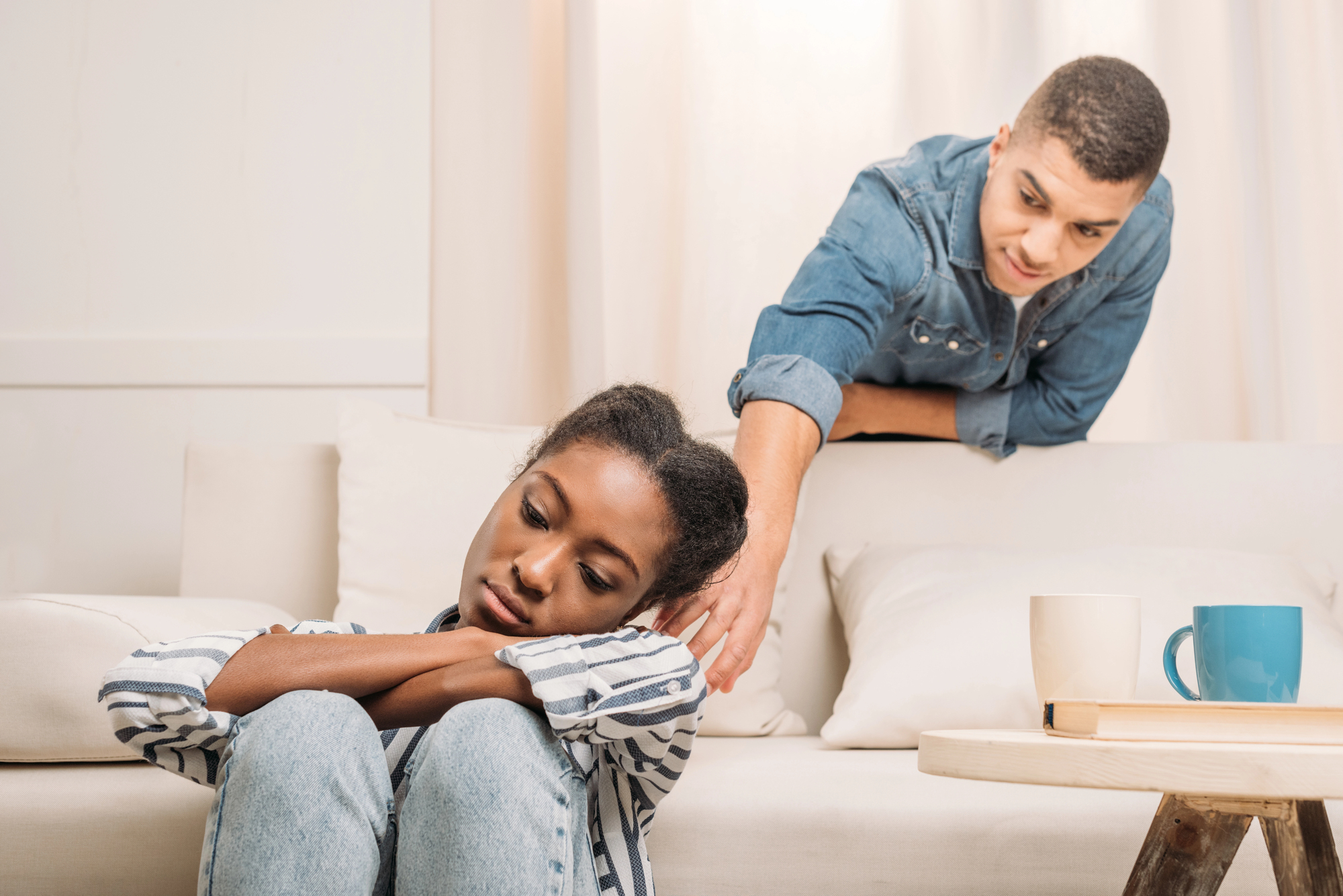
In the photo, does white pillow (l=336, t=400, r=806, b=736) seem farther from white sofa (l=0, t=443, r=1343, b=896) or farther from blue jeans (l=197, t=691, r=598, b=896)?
blue jeans (l=197, t=691, r=598, b=896)

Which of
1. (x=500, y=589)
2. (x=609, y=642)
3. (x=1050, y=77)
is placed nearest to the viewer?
(x=609, y=642)

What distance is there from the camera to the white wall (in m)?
1.98

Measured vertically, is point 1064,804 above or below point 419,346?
below

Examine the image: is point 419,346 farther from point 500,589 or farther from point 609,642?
point 609,642

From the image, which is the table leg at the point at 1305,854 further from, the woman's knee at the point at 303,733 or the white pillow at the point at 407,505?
the white pillow at the point at 407,505

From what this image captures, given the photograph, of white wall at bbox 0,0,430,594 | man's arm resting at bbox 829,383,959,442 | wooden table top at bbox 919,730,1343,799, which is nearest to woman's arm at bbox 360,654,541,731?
wooden table top at bbox 919,730,1343,799

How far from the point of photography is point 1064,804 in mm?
939

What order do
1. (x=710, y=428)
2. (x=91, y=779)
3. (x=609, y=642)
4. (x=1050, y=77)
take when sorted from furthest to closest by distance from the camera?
(x=710, y=428) → (x=1050, y=77) → (x=91, y=779) → (x=609, y=642)

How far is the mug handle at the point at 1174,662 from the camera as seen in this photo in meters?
0.79

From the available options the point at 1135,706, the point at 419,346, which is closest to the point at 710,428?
the point at 419,346

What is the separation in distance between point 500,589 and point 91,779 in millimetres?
470

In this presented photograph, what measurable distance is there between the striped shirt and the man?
32cm

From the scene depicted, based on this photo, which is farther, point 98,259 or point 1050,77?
point 98,259

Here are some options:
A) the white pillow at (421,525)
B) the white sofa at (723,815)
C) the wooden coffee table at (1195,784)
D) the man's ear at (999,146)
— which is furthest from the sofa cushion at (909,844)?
the man's ear at (999,146)
